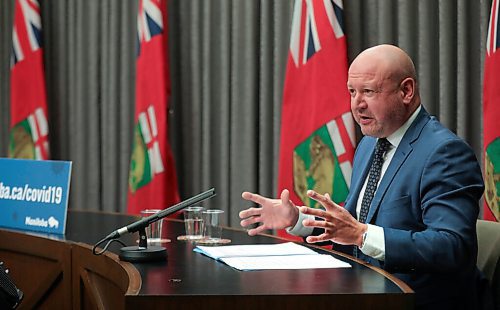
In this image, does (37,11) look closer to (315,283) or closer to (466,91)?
(466,91)

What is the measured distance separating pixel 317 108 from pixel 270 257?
173 cm

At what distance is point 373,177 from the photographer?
265cm

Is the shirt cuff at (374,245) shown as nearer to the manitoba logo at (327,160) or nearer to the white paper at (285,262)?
the white paper at (285,262)

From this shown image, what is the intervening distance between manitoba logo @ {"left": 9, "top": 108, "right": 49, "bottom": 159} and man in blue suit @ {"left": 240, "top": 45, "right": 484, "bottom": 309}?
2935 millimetres

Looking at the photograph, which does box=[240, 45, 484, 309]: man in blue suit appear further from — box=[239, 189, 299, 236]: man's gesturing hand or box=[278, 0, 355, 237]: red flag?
box=[278, 0, 355, 237]: red flag

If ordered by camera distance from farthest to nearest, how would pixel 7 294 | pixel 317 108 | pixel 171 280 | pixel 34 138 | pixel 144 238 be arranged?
pixel 34 138 → pixel 317 108 → pixel 144 238 → pixel 7 294 → pixel 171 280

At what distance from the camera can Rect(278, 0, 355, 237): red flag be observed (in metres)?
3.96

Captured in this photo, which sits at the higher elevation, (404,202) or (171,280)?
(404,202)

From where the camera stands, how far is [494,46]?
3.31 metres

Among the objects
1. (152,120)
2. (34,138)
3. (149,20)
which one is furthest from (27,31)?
(152,120)

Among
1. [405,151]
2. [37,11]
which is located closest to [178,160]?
[37,11]

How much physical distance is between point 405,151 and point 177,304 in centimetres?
101

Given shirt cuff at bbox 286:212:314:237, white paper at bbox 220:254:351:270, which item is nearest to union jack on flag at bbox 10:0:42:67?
shirt cuff at bbox 286:212:314:237

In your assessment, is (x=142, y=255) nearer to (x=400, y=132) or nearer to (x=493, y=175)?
(x=400, y=132)
